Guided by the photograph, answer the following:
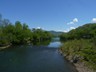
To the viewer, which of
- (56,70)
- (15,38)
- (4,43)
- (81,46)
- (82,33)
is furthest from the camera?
(82,33)

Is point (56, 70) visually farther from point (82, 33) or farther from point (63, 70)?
point (82, 33)

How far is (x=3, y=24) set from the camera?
100 m

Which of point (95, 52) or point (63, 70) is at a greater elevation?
point (95, 52)

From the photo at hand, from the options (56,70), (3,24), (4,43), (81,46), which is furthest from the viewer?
(3,24)

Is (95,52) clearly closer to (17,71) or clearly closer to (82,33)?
(17,71)

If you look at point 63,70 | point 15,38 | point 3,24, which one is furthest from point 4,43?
point 63,70

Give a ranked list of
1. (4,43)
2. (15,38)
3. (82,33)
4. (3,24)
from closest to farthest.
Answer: (4,43), (15,38), (3,24), (82,33)

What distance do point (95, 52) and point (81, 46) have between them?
11147 millimetres

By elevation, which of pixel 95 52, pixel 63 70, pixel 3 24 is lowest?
pixel 63 70

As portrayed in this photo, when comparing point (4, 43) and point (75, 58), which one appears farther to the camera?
point (4, 43)

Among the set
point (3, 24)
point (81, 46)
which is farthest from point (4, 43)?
point (81, 46)

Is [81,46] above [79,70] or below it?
above

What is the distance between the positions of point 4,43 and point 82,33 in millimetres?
86080

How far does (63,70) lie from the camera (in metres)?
31.7
